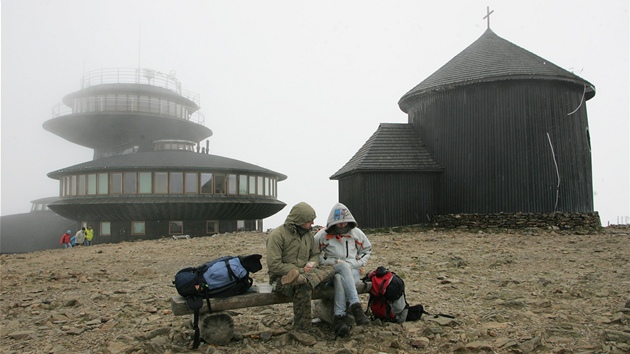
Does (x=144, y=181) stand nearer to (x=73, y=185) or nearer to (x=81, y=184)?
(x=81, y=184)

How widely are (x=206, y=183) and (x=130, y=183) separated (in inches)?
189

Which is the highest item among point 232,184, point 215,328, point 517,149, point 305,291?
point 517,149

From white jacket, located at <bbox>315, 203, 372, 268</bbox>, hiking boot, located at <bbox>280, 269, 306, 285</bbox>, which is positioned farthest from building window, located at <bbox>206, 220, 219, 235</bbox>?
hiking boot, located at <bbox>280, 269, 306, 285</bbox>

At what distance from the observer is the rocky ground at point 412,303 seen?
18.6ft

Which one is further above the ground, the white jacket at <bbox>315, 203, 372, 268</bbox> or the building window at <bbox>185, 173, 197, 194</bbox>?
the building window at <bbox>185, 173, 197, 194</bbox>

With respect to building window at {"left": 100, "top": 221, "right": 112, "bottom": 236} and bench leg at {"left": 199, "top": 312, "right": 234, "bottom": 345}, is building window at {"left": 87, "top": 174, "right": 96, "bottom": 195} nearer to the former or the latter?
building window at {"left": 100, "top": 221, "right": 112, "bottom": 236}

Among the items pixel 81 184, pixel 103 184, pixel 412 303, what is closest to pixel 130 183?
pixel 103 184

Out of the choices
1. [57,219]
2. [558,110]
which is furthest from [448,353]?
[57,219]

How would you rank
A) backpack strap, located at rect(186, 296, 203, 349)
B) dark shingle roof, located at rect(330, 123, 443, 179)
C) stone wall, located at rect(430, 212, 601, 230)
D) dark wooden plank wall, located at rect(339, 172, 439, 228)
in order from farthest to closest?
dark shingle roof, located at rect(330, 123, 443, 179)
dark wooden plank wall, located at rect(339, 172, 439, 228)
stone wall, located at rect(430, 212, 601, 230)
backpack strap, located at rect(186, 296, 203, 349)

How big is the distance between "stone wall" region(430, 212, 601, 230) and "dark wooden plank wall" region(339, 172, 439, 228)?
1758 mm

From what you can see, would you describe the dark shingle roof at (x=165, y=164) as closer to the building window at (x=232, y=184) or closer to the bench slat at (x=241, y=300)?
the building window at (x=232, y=184)

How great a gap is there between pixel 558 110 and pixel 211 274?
19.3 m

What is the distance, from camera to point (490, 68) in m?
20.7

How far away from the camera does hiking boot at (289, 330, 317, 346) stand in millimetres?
5719
